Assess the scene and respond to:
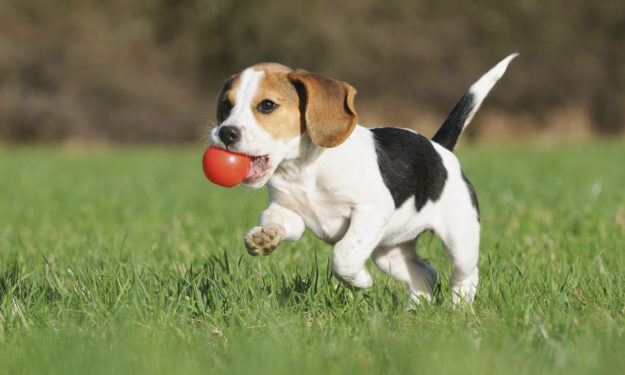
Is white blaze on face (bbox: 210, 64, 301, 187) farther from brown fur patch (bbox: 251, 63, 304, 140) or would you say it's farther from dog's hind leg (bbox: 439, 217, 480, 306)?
dog's hind leg (bbox: 439, 217, 480, 306)

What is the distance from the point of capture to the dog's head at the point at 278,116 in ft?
10.3

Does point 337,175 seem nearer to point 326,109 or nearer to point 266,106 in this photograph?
point 326,109

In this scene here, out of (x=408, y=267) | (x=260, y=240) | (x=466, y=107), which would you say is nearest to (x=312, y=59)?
(x=466, y=107)

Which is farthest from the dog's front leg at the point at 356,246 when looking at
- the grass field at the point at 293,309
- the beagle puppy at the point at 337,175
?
the grass field at the point at 293,309

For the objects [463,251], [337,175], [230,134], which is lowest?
[463,251]

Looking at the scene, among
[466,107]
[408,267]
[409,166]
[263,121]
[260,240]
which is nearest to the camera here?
[260,240]

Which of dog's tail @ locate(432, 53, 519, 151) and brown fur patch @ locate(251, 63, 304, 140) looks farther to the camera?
dog's tail @ locate(432, 53, 519, 151)

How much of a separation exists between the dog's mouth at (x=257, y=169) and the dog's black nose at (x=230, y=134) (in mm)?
152

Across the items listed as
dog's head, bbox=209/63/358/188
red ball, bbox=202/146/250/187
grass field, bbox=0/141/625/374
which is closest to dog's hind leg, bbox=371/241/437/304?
grass field, bbox=0/141/625/374

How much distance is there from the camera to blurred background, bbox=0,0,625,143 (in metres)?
23.5

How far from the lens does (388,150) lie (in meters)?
3.60

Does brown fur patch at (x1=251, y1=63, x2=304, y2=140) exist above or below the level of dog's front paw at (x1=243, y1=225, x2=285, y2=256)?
above

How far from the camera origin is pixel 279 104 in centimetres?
322

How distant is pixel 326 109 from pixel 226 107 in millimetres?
479
